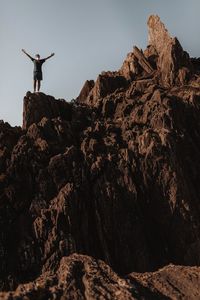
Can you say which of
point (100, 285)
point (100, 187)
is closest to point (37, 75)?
point (100, 187)

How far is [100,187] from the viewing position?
37594 millimetres

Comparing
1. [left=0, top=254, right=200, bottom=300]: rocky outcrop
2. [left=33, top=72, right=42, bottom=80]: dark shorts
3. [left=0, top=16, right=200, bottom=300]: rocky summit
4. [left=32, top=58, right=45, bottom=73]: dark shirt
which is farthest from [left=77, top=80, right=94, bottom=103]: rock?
[left=0, top=254, right=200, bottom=300]: rocky outcrop

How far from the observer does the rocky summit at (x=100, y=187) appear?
3400 centimetres

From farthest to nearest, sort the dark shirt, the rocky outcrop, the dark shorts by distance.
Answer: the dark shorts, the dark shirt, the rocky outcrop

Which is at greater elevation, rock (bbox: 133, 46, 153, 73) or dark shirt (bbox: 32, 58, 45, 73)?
rock (bbox: 133, 46, 153, 73)

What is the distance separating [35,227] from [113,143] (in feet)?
35.6

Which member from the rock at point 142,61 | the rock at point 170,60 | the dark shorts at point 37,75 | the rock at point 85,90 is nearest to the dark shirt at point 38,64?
the dark shorts at point 37,75

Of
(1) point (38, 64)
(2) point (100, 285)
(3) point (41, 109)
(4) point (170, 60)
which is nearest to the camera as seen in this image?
(2) point (100, 285)

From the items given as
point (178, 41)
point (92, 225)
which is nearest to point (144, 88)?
point (178, 41)

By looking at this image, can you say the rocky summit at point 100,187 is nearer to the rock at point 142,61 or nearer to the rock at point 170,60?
the rock at point 170,60

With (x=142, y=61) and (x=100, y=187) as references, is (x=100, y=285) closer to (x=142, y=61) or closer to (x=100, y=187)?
(x=100, y=187)

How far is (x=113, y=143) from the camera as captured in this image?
4194cm

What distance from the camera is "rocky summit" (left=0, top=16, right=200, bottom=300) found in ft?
112

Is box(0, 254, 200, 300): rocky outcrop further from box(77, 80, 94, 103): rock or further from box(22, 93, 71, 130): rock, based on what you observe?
box(77, 80, 94, 103): rock
